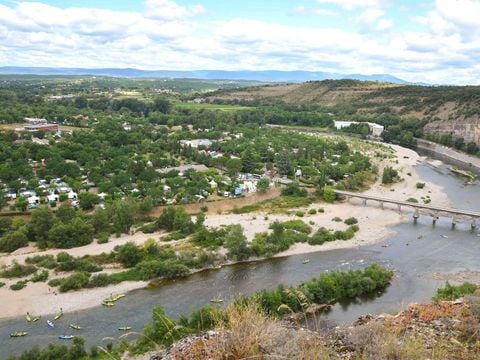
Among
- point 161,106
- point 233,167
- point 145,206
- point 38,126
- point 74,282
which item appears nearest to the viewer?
point 74,282

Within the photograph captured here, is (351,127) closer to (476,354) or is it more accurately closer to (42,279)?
(42,279)

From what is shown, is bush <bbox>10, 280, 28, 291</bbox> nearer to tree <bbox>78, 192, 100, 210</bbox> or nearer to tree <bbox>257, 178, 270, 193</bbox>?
tree <bbox>78, 192, 100, 210</bbox>

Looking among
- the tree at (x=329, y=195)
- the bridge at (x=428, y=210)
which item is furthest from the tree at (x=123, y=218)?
the bridge at (x=428, y=210)

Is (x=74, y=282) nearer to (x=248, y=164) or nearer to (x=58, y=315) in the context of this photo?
(x=58, y=315)

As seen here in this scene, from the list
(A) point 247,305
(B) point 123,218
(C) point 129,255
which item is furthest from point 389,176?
(A) point 247,305

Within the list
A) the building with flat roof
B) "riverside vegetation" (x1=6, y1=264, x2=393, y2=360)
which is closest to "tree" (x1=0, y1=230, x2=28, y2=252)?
"riverside vegetation" (x1=6, y1=264, x2=393, y2=360)

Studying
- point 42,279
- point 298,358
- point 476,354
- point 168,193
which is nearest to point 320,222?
point 168,193
